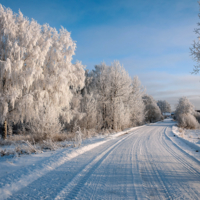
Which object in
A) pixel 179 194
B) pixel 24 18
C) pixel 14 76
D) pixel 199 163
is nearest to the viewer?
pixel 179 194

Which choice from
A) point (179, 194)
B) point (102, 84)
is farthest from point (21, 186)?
point (102, 84)

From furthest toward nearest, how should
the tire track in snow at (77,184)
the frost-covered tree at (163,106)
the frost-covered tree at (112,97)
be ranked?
the frost-covered tree at (163,106), the frost-covered tree at (112,97), the tire track in snow at (77,184)

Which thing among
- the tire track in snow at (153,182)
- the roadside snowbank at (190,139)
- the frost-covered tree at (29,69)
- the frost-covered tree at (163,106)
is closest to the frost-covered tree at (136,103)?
the roadside snowbank at (190,139)

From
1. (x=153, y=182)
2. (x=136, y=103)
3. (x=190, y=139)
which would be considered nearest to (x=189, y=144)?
(x=190, y=139)

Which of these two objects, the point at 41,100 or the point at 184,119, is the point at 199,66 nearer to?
the point at 41,100

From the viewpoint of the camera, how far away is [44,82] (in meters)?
15.7

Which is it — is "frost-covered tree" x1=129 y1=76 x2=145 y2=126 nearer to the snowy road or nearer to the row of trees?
the row of trees

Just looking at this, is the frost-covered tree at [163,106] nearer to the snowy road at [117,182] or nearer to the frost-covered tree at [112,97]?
Answer: the frost-covered tree at [112,97]

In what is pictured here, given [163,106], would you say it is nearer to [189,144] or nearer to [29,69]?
[189,144]

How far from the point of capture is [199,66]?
22.4ft

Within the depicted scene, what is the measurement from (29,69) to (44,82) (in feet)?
8.76

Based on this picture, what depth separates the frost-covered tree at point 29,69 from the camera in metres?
12.5

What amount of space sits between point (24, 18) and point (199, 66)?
15.0m

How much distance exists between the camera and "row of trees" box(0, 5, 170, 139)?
40.3ft
